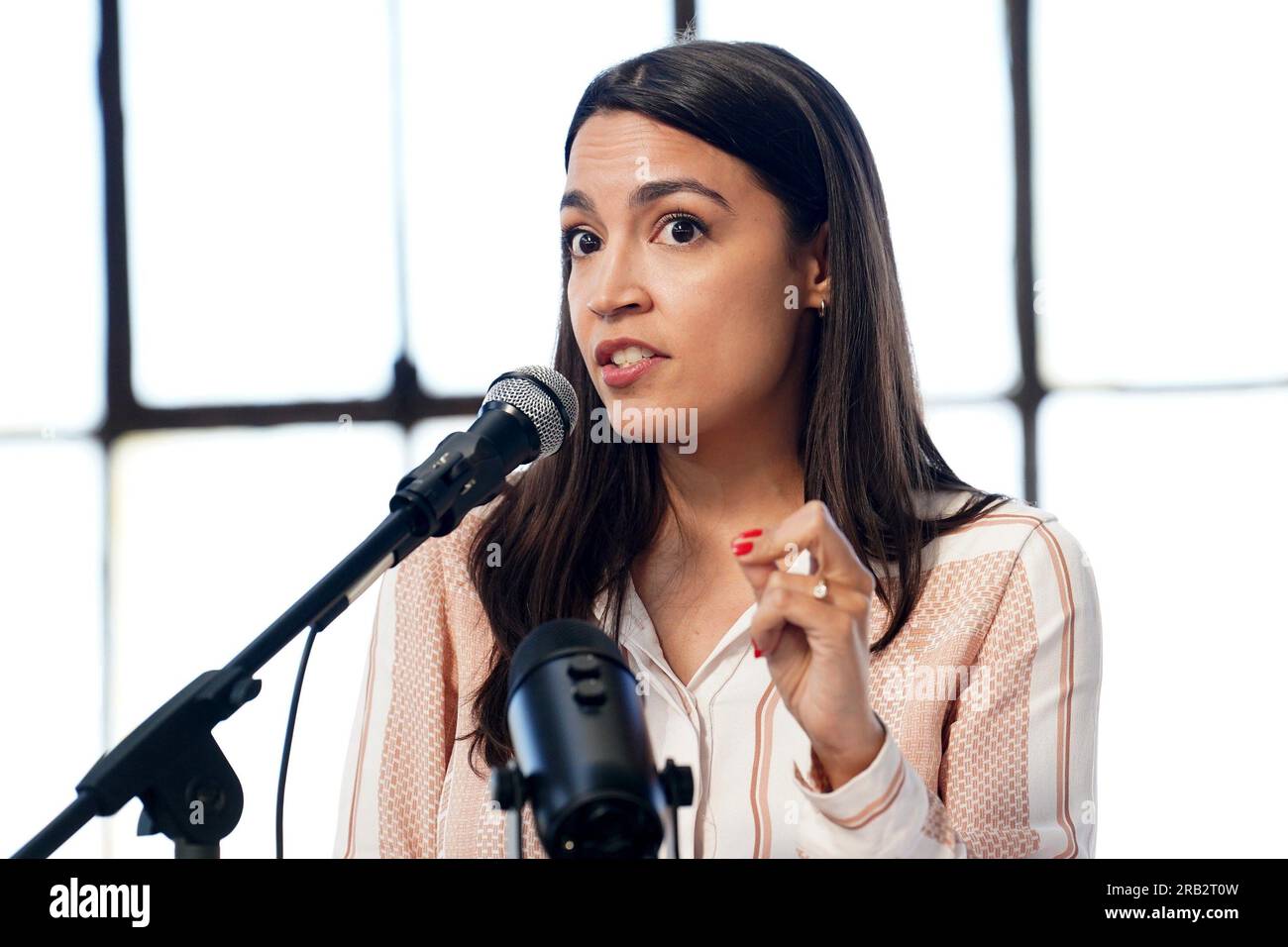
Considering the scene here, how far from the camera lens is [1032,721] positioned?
1358mm

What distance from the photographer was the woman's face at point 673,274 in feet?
4.67

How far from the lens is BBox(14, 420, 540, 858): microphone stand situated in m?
0.81

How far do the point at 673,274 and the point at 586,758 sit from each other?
832mm

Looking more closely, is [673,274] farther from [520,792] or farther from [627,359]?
[520,792]

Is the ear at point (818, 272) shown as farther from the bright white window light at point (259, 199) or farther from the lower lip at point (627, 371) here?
the bright white window light at point (259, 199)

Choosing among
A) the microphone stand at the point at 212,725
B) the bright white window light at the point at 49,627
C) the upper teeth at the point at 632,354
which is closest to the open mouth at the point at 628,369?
the upper teeth at the point at 632,354

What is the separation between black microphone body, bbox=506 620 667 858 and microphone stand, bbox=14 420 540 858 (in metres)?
0.17

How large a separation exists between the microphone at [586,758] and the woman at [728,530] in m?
0.56

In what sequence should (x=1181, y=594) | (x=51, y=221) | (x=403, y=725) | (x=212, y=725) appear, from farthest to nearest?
(x=51, y=221)
(x=1181, y=594)
(x=403, y=725)
(x=212, y=725)

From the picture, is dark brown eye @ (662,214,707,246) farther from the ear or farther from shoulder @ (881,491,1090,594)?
shoulder @ (881,491,1090,594)

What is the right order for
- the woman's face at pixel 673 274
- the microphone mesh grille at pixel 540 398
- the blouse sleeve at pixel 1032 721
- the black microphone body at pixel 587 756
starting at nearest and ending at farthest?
the black microphone body at pixel 587 756 → the microphone mesh grille at pixel 540 398 → the blouse sleeve at pixel 1032 721 → the woman's face at pixel 673 274

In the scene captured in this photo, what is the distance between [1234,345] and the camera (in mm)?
2631

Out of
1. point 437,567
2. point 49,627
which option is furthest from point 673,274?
point 49,627
